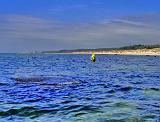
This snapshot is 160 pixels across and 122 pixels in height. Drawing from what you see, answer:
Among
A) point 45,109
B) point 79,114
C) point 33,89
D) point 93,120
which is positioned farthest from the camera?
point 33,89

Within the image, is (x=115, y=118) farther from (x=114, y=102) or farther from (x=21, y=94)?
(x=21, y=94)

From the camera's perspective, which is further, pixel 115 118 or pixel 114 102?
pixel 114 102

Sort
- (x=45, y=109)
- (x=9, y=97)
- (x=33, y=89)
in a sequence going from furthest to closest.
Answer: (x=33, y=89) < (x=9, y=97) < (x=45, y=109)

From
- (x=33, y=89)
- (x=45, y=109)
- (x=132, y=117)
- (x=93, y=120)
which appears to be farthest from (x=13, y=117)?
(x=33, y=89)

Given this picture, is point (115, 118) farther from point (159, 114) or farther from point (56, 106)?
point (56, 106)

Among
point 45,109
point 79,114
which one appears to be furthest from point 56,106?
point 79,114

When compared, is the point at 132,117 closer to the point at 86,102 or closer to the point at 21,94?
the point at 86,102

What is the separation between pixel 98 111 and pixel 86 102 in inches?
130

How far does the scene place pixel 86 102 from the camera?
23594 mm

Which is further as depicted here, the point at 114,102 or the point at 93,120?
the point at 114,102

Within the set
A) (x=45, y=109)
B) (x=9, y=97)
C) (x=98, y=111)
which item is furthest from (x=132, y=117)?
(x=9, y=97)

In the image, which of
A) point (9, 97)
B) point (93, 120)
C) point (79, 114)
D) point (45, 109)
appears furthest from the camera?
point (9, 97)

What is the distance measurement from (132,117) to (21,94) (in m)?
10.8

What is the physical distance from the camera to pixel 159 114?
1927 centimetres
